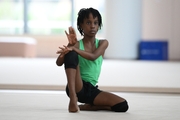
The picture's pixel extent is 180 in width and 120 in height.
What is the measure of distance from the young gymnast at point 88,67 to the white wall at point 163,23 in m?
7.31

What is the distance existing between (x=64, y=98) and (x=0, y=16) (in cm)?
910

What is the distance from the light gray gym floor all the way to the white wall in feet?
20.4

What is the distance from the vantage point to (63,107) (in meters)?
3.26

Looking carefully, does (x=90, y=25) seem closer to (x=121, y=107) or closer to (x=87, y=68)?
(x=87, y=68)

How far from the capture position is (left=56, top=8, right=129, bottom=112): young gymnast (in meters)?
2.92

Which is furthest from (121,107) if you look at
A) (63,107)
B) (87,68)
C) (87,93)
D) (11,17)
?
(11,17)

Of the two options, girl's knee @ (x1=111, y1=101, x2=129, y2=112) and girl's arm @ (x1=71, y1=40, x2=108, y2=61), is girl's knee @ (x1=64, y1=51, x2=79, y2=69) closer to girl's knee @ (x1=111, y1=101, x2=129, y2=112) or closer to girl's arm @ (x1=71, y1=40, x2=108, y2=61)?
girl's arm @ (x1=71, y1=40, x2=108, y2=61)

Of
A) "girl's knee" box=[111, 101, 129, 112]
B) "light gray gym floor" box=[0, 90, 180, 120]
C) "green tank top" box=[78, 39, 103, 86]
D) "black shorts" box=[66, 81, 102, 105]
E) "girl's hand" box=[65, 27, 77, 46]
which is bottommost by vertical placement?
"light gray gym floor" box=[0, 90, 180, 120]

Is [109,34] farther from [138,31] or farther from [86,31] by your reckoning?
[86,31]

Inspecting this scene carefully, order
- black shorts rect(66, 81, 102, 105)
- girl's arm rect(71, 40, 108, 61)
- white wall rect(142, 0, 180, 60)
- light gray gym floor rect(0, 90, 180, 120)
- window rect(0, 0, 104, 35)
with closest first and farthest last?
1. light gray gym floor rect(0, 90, 180, 120)
2. girl's arm rect(71, 40, 108, 61)
3. black shorts rect(66, 81, 102, 105)
4. white wall rect(142, 0, 180, 60)
5. window rect(0, 0, 104, 35)

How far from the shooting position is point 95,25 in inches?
118

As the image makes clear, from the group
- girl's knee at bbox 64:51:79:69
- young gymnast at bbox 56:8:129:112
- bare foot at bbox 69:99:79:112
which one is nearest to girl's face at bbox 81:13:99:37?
young gymnast at bbox 56:8:129:112

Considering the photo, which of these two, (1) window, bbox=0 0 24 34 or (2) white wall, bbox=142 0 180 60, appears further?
(1) window, bbox=0 0 24 34

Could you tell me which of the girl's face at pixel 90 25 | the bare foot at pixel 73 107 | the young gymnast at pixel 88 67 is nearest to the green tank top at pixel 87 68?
the young gymnast at pixel 88 67
